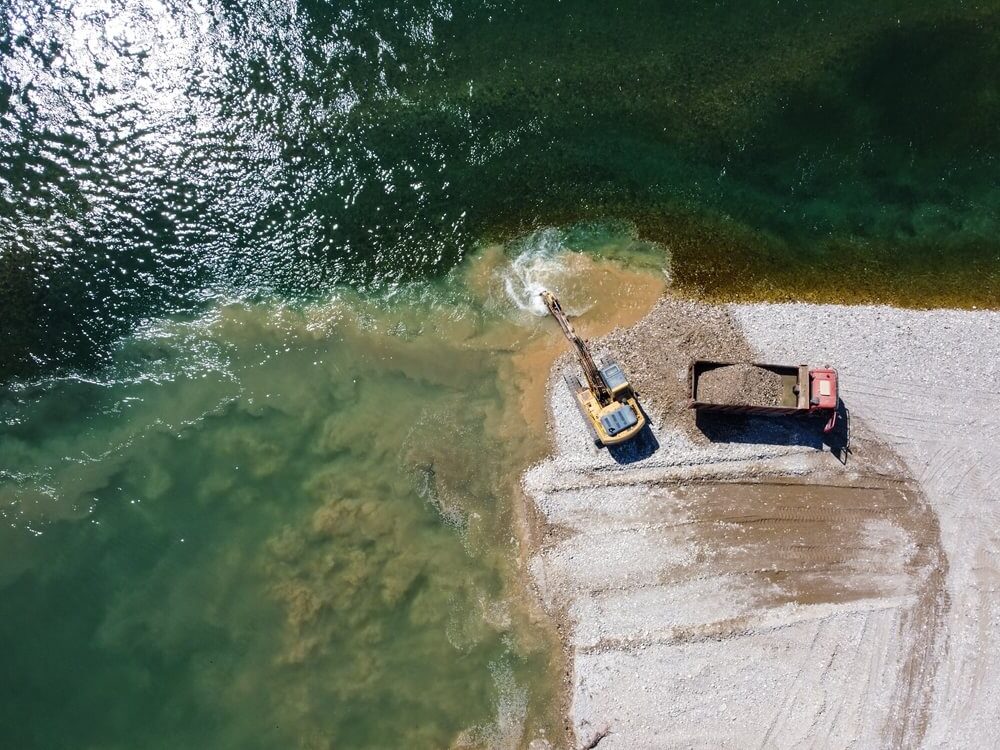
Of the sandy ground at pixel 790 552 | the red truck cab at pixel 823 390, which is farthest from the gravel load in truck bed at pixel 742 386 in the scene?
the sandy ground at pixel 790 552

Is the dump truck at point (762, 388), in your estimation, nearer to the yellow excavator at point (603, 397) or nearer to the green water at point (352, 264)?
the yellow excavator at point (603, 397)

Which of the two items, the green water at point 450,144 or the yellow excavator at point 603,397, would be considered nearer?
the yellow excavator at point 603,397

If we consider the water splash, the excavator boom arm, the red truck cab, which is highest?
the water splash

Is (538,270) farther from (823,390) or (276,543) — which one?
(276,543)

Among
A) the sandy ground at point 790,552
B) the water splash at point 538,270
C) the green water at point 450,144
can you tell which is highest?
the green water at point 450,144

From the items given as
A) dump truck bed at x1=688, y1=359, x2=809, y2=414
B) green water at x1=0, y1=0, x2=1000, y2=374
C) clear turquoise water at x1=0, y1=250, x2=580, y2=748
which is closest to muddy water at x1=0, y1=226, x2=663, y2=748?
clear turquoise water at x1=0, y1=250, x2=580, y2=748

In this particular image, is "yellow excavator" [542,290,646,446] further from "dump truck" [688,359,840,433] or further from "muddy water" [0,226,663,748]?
"dump truck" [688,359,840,433]
